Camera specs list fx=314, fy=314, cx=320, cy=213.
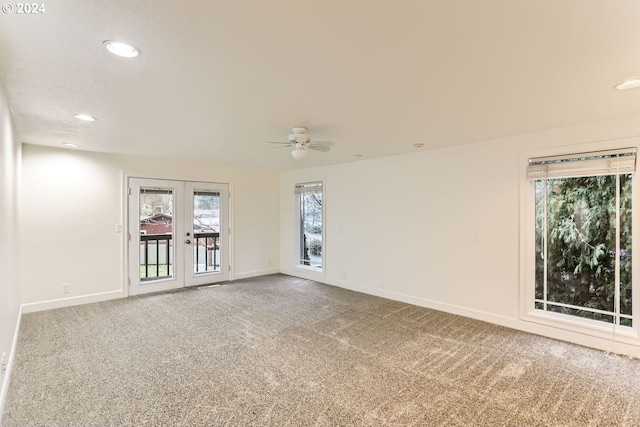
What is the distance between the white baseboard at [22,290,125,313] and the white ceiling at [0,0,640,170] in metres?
2.47

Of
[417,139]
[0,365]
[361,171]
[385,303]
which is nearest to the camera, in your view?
[0,365]

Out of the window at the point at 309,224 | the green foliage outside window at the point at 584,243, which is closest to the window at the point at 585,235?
the green foliage outside window at the point at 584,243

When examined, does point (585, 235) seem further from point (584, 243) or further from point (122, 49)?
point (122, 49)

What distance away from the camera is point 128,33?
165 cm

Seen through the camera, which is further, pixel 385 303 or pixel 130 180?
pixel 130 180

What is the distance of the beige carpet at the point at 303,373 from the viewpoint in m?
2.17

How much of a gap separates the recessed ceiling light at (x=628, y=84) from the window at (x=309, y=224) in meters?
4.51

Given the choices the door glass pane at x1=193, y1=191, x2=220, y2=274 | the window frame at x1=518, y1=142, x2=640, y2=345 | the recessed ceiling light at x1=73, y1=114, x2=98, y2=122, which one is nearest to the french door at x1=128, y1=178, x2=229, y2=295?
the door glass pane at x1=193, y1=191, x2=220, y2=274

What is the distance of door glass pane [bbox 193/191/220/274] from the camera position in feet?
19.5

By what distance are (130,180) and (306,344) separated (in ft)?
13.1

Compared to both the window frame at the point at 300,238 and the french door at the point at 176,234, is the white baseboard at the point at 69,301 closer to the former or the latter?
the french door at the point at 176,234

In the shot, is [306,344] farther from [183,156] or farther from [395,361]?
[183,156]

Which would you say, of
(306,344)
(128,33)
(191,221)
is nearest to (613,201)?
(306,344)

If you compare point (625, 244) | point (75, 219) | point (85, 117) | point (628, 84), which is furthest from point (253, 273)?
point (628, 84)
